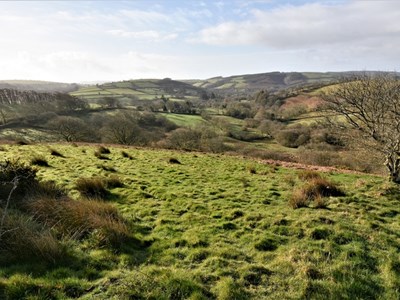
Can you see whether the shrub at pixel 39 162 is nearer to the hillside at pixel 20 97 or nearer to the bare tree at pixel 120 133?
the bare tree at pixel 120 133

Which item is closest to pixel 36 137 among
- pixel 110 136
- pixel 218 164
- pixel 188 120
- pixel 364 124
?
pixel 110 136

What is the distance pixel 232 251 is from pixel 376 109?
1012 centimetres

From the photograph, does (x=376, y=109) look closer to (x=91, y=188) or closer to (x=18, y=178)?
(x=91, y=188)

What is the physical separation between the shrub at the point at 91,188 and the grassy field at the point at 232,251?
0.43 metres

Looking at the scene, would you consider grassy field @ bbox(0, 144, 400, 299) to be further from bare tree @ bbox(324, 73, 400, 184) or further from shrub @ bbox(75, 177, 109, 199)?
bare tree @ bbox(324, 73, 400, 184)

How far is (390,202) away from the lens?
35.7 ft

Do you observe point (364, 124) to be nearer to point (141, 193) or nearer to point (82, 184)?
point (141, 193)

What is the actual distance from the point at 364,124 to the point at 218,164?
8.80 meters

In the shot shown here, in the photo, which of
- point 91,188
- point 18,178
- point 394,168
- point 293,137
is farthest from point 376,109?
point 293,137

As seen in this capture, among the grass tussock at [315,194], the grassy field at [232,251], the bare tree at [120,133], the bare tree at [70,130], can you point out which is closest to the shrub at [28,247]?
the grassy field at [232,251]

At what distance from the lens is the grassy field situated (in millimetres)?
5691

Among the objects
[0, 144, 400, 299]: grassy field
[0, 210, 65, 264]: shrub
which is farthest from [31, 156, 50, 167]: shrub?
[0, 210, 65, 264]: shrub

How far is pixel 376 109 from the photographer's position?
44.4ft

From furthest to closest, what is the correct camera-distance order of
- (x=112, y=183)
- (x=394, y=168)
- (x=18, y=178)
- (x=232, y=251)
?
(x=394, y=168), (x=112, y=183), (x=18, y=178), (x=232, y=251)
